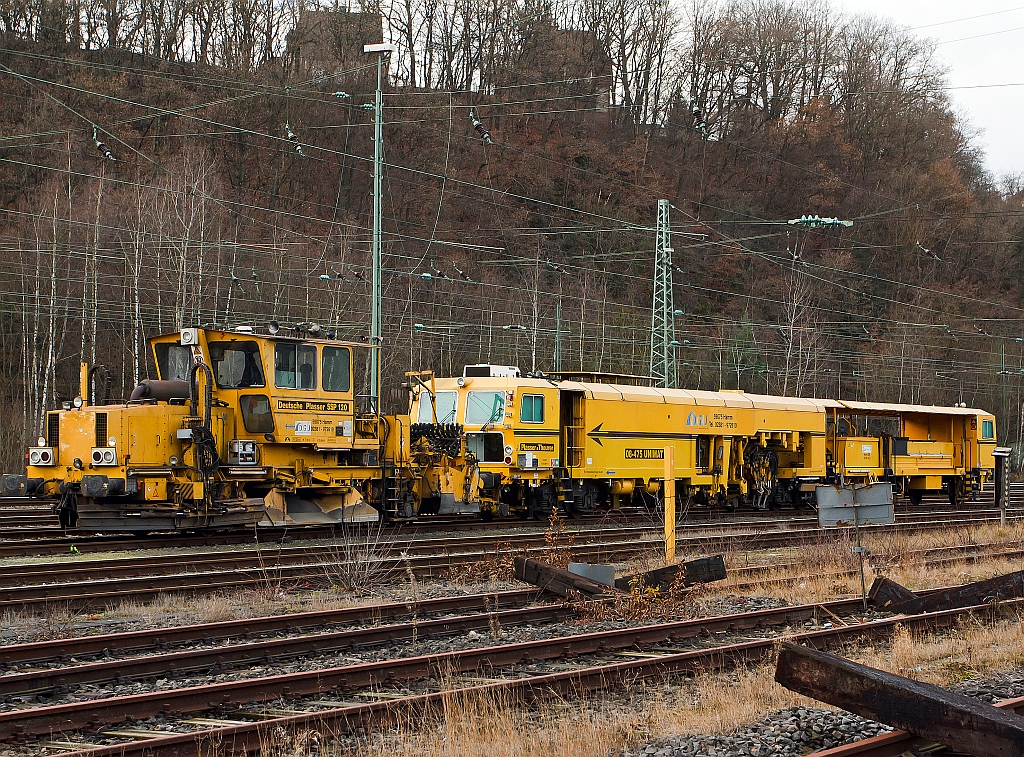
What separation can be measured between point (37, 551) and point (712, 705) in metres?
12.5

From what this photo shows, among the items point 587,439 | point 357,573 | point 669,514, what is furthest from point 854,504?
point 587,439

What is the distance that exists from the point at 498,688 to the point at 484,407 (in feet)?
48.9

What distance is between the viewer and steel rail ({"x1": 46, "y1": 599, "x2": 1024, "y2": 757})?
6457 mm

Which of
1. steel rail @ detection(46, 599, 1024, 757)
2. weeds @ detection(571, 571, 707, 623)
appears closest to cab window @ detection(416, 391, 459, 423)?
weeds @ detection(571, 571, 707, 623)

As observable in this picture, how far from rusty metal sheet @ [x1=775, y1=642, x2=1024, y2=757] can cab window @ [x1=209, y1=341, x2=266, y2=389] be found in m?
13.1

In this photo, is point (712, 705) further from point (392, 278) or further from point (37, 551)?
point (392, 278)

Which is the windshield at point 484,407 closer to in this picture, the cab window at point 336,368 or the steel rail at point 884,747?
the cab window at point 336,368

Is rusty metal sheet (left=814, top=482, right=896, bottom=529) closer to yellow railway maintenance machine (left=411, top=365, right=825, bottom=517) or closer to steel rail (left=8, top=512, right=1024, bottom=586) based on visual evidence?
steel rail (left=8, top=512, right=1024, bottom=586)

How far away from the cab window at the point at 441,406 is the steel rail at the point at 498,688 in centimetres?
1306

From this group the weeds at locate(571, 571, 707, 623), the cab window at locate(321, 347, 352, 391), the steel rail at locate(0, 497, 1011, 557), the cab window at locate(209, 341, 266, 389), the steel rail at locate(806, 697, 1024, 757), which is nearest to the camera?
the steel rail at locate(806, 697, 1024, 757)

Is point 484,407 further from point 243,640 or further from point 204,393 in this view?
point 243,640

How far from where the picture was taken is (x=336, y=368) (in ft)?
63.1

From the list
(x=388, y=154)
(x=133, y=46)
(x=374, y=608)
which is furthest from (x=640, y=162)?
(x=374, y=608)

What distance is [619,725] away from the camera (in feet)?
24.2
